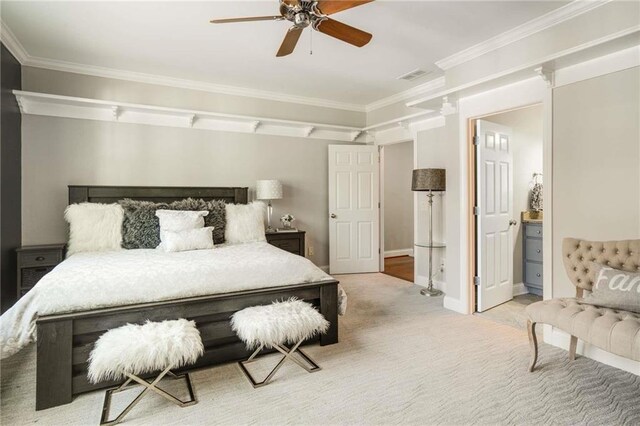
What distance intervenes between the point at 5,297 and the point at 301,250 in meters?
3.16

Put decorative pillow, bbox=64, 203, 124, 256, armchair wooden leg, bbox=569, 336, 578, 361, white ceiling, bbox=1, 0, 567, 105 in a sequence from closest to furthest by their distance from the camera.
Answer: armchair wooden leg, bbox=569, 336, 578, 361 → white ceiling, bbox=1, 0, 567, 105 → decorative pillow, bbox=64, 203, 124, 256

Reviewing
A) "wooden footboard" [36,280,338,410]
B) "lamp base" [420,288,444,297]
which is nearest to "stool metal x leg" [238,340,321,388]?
"wooden footboard" [36,280,338,410]

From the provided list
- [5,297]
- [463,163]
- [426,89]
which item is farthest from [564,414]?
[5,297]

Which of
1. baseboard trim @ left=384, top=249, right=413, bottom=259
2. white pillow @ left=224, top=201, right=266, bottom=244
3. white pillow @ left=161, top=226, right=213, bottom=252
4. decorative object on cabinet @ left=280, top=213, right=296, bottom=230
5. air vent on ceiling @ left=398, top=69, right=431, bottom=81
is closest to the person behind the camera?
white pillow @ left=161, top=226, right=213, bottom=252

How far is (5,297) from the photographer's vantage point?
10.6 feet

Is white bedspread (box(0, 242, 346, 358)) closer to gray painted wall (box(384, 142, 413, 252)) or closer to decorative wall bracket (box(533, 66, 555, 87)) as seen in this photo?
decorative wall bracket (box(533, 66, 555, 87))

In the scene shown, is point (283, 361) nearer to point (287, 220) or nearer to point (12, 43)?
point (287, 220)

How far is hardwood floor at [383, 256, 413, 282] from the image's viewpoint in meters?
5.62

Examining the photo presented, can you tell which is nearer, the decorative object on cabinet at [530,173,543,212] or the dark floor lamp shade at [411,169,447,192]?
the dark floor lamp shade at [411,169,447,192]

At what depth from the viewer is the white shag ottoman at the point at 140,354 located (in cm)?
195

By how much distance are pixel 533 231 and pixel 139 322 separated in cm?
445

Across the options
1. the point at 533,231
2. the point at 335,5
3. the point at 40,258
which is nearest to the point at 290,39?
the point at 335,5

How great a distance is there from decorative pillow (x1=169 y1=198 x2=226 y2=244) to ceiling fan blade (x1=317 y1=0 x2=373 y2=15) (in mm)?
2587

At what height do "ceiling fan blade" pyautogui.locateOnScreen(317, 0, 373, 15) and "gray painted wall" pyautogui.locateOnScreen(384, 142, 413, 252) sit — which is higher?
"ceiling fan blade" pyautogui.locateOnScreen(317, 0, 373, 15)
